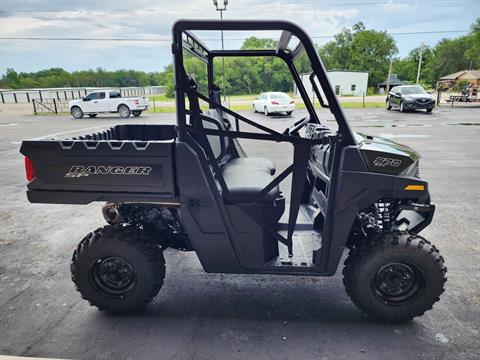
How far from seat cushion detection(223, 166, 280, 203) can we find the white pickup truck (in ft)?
63.9

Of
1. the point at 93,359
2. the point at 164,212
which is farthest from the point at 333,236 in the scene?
the point at 93,359

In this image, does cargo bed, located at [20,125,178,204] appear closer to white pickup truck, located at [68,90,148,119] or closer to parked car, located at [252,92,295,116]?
parked car, located at [252,92,295,116]

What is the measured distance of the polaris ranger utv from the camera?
2.47 meters

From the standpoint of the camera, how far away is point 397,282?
8.67 feet

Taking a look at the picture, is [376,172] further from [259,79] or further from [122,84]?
[122,84]

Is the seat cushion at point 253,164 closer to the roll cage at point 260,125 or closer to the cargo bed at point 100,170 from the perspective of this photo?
the roll cage at point 260,125

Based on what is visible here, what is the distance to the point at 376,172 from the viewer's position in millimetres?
2475

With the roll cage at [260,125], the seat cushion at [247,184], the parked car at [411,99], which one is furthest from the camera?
the parked car at [411,99]

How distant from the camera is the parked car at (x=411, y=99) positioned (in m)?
19.8

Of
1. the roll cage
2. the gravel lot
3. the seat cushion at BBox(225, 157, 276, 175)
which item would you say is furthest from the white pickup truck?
the roll cage

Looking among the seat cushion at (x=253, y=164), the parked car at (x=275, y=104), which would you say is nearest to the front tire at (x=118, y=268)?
the seat cushion at (x=253, y=164)

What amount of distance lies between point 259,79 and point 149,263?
2.32m

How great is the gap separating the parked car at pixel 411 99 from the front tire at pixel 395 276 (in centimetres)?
1991

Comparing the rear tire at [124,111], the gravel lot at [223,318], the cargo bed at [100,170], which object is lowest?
the gravel lot at [223,318]
